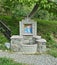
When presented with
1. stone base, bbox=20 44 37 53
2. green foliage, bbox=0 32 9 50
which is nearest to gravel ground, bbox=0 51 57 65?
stone base, bbox=20 44 37 53

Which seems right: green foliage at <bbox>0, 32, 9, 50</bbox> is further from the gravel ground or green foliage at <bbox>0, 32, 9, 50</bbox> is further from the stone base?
the gravel ground

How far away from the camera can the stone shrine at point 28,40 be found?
11374 millimetres

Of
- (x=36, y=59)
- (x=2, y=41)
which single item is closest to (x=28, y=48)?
(x=36, y=59)

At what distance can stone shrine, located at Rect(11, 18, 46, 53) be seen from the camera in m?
11.4

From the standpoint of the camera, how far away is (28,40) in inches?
485

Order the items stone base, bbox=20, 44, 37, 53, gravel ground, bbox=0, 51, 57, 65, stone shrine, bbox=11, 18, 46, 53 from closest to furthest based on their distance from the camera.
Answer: gravel ground, bbox=0, 51, 57, 65
stone base, bbox=20, 44, 37, 53
stone shrine, bbox=11, 18, 46, 53

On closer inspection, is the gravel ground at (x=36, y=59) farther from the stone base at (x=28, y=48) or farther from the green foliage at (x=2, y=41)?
the green foliage at (x=2, y=41)

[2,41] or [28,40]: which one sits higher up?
[28,40]

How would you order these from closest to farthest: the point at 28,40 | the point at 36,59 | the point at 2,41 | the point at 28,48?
the point at 36,59 < the point at 28,48 < the point at 28,40 < the point at 2,41

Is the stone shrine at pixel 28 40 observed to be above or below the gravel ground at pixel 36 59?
above

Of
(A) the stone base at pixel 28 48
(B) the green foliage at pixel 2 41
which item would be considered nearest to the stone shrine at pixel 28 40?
(A) the stone base at pixel 28 48

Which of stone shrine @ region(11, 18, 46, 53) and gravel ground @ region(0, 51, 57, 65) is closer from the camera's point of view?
gravel ground @ region(0, 51, 57, 65)

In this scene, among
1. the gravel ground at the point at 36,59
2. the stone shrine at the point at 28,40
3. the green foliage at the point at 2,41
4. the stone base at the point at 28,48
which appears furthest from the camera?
the green foliage at the point at 2,41

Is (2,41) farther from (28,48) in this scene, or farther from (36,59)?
(36,59)
